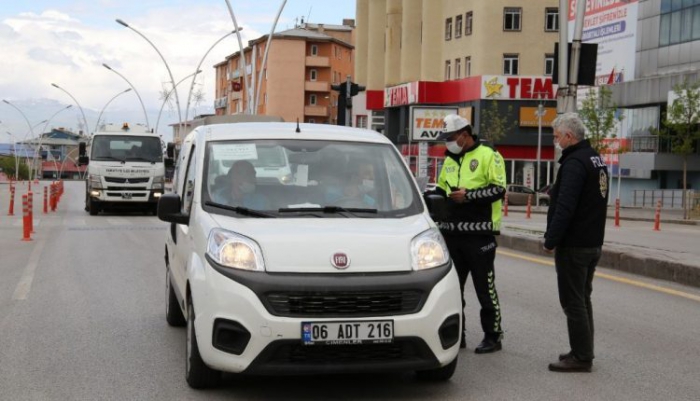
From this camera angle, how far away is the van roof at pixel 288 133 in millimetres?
7168

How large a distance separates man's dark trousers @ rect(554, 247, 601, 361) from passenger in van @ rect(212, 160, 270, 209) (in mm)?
2115

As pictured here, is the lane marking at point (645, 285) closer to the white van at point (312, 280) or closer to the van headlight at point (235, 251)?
the white van at point (312, 280)

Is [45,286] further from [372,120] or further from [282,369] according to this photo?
[372,120]

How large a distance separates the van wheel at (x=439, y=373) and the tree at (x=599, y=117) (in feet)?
136

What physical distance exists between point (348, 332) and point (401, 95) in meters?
62.5

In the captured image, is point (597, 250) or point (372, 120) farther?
point (372, 120)

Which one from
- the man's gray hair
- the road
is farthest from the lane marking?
the man's gray hair

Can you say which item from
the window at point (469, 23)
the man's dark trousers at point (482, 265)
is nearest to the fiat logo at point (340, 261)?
the man's dark trousers at point (482, 265)

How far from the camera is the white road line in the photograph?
1082 centimetres

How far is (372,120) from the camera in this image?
7500cm

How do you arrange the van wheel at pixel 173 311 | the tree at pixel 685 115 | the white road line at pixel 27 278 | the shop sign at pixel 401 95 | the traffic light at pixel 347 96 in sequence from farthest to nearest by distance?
1. the shop sign at pixel 401 95
2. the tree at pixel 685 115
3. the traffic light at pixel 347 96
4. the white road line at pixel 27 278
5. the van wheel at pixel 173 311

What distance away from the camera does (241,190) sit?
22.1ft

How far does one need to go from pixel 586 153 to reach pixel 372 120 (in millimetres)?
68507

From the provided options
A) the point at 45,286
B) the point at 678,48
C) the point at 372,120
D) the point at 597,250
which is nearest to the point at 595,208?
the point at 597,250
